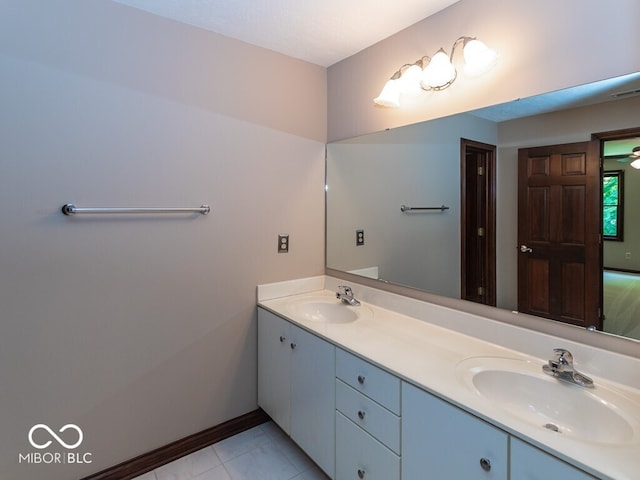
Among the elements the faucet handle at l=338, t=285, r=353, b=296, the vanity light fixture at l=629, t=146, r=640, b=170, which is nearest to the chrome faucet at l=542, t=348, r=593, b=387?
the vanity light fixture at l=629, t=146, r=640, b=170

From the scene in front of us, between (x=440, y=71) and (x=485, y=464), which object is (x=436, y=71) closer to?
(x=440, y=71)

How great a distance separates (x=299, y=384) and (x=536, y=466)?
1.09 m

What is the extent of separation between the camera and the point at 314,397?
5.43 feet

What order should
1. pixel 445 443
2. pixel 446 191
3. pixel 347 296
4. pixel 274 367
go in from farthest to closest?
pixel 347 296, pixel 274 367, pixel 446 191, pixel 445 443

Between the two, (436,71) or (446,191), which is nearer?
(436,71)

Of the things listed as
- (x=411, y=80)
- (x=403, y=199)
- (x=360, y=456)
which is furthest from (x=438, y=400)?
(x=411, y=80)

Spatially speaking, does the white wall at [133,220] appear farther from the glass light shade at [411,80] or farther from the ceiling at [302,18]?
the glass light shade at [411,80]

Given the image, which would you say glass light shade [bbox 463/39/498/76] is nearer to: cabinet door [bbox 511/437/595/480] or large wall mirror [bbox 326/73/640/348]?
large wall mirror [bbox 326/73/640/348]

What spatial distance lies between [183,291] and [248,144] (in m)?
0.87

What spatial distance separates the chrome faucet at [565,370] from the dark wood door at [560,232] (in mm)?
170

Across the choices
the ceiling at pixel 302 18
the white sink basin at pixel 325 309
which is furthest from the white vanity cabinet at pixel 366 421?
the ceiling at pixel 302 18

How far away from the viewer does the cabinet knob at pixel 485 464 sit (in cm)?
98

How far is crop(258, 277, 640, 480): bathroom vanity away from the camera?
922 millimetres

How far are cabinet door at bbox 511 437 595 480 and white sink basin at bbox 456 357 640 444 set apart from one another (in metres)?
0.09
